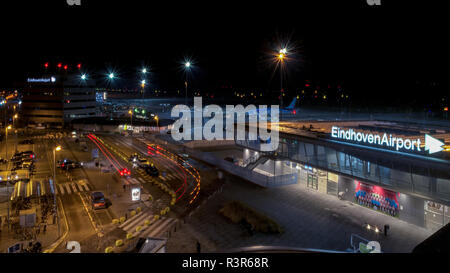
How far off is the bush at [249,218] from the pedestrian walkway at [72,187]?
614 inches

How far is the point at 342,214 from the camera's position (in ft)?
77.0

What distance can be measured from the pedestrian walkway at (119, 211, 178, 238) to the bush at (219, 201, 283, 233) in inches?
156

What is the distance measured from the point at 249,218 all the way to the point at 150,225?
701 centimetres

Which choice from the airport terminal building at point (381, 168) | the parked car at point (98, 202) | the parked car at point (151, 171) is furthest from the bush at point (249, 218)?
the parked car at point (151, 171)

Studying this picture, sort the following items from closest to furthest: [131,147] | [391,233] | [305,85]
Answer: [391,233] < [131,147] < [305,85]

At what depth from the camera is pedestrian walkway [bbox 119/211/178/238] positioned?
21461mm

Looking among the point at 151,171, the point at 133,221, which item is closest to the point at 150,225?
the point at 133,221

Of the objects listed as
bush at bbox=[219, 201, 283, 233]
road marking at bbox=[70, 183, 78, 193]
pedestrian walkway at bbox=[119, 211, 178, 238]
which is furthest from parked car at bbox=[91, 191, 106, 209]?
bush at bbox=[219, 201, 283, 233]

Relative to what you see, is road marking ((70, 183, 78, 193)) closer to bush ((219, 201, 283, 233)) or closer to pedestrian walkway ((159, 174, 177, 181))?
pedestrian walkway ((159, 174, 177, 181))

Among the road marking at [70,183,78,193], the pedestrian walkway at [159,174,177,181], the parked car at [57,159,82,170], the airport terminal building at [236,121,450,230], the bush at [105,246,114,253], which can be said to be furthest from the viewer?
the parked car at [57,159,82,170]

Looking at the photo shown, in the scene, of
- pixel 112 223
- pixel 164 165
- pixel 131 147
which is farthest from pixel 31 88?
pixel 112 223

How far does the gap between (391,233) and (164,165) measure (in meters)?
28.3

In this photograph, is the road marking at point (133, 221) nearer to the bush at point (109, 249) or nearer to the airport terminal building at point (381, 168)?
the bush at point (109, 249)
